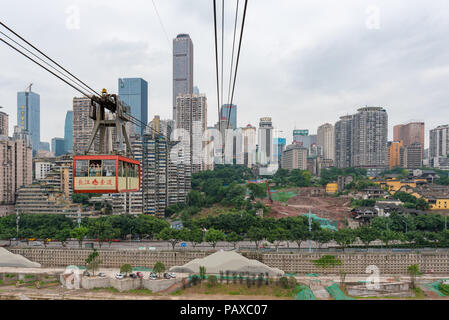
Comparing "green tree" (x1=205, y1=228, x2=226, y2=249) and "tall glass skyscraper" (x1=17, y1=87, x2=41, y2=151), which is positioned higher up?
"tall glass skyscraper" (x1=17, y1=87, x2=41, y2=151)

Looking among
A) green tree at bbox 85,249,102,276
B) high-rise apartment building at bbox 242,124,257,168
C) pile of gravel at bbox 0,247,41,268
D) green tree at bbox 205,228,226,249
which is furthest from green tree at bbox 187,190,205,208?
high-rise apartment building at bbox 242,124,257,168

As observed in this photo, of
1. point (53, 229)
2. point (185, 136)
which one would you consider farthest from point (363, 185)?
point (53, 229)

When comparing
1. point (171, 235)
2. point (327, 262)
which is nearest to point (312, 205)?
point (327, 262)

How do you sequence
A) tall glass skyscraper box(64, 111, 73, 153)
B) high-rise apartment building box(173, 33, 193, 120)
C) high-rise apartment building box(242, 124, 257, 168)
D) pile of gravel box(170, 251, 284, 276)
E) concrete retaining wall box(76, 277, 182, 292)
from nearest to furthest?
concrete retaining wall box(76, 277, 182, 292), pile of gravel box(170, 251, 284, 276), high-rise apartment building box(242, 124, 257, 168), tall glass skyscraper box(64, 111, 73, 153), high-rise apartment building box(173, 33, 193, 120)

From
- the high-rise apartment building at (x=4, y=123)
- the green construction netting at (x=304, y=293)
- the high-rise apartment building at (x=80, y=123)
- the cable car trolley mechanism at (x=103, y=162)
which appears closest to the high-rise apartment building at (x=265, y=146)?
the high-rise apartment building at (x=80, y=123)

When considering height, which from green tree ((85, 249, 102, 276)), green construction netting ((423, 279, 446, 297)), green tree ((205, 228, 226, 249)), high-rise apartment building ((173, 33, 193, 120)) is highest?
high-rise apartment building ((173, 33, 193, 120))

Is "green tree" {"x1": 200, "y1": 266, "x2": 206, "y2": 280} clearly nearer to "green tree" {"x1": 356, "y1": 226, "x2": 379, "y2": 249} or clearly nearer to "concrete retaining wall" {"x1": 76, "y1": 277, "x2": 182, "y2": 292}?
"concrete retaining wall" {"x1": 76, "y1": 277, "x2": 182, "y2": 292}

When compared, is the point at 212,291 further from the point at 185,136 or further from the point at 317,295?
the point at 185,136
